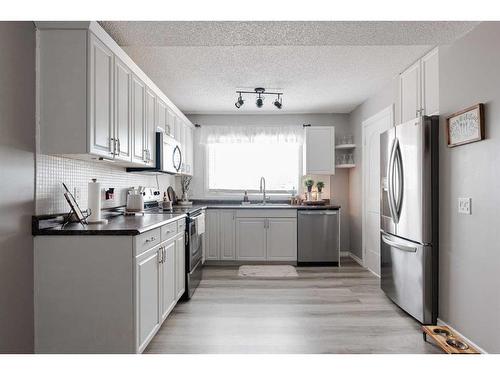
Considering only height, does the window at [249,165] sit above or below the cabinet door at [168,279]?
above

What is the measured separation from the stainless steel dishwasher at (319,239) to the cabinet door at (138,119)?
2.67m

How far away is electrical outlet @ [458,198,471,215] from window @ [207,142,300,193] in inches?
126

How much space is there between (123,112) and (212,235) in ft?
8.79

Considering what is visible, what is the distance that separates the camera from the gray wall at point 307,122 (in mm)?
5402

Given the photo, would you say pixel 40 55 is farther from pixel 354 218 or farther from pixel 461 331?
pixel 354 218

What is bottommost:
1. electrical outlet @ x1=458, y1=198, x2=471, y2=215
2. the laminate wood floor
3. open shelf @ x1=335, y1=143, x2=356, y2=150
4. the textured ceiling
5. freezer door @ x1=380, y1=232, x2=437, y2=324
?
the laminate wood floor

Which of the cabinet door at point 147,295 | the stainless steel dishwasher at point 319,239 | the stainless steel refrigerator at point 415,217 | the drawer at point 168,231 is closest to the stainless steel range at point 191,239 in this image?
the drawer at point 168,231

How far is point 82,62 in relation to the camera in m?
2.08

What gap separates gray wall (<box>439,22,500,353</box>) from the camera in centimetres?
208

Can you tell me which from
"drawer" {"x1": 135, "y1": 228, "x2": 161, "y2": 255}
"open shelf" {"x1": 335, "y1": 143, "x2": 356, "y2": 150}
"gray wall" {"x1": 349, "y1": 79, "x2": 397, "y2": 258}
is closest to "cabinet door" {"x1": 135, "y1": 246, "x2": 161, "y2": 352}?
"drawer" {"x1": 135, "y1": 228, "x2": 161, "y2": 255}

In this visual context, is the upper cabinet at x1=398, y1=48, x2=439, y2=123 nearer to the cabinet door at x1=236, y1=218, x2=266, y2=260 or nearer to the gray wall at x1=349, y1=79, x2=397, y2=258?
the gray wall at x1=349, y1=79, x2=397, y2=258

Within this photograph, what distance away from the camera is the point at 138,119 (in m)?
2.90

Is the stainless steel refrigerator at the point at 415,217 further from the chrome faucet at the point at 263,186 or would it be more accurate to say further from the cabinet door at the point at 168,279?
the chrome faucet at the point at 263,186

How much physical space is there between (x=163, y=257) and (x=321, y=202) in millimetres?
3048
